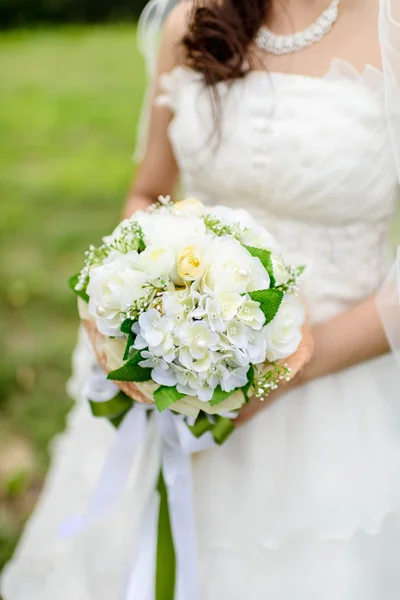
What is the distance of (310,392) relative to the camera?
163 cm

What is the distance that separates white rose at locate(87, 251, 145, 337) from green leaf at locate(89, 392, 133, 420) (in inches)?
12.7

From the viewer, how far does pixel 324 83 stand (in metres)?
1.53

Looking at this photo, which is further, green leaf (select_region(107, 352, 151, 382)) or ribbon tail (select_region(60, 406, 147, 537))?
ribbon tail (select_region(60, 406, 147, 537))

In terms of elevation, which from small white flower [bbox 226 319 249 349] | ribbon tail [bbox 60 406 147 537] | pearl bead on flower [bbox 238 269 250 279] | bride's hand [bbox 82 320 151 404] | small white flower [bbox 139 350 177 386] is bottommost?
ribbon tail [bbox 60 406 147 537]

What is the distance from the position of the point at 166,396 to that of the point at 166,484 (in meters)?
0.43

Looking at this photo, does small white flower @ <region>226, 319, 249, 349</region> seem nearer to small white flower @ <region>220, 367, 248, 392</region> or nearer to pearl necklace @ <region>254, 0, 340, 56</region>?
small white flower @ <region>220, 367, 248, 392</region>

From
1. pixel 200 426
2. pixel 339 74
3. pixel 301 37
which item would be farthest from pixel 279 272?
pixel 301 37

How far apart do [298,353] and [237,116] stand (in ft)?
1.97

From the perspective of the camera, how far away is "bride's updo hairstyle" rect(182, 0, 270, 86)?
5.44 ft

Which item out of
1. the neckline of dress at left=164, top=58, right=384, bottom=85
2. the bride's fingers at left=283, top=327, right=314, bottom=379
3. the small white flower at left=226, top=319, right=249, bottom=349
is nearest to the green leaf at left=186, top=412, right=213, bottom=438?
the bride's fingers at left=283, top=327, right=314, bottom=379

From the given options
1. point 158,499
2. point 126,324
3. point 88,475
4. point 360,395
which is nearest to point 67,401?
point 88,475

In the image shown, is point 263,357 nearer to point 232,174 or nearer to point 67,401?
point 232,174

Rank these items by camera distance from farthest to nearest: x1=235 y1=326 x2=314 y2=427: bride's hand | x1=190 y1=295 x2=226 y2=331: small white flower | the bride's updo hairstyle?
the bride's updo hairstyle
x1=235 y1=326 x2=314 y2=427: bride's hand
x1=190 y1=295 x2=226 y2=331: small white flower

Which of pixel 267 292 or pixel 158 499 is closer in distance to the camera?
pixel 267 292
